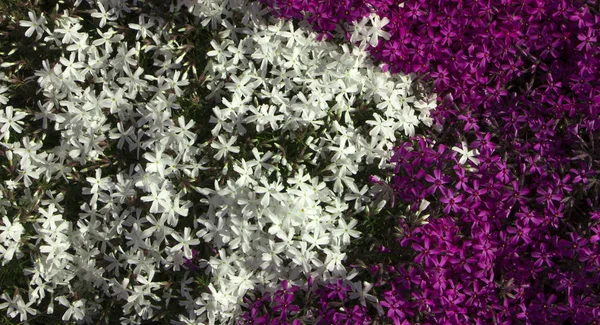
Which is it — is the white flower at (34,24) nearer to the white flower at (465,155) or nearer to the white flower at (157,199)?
the white flower at (157,199)

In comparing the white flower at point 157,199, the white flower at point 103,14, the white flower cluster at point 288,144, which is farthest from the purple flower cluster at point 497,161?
the white flower at point 157,199

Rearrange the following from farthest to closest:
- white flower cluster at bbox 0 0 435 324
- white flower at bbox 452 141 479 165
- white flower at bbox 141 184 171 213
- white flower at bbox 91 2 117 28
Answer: white flower at bbox 91 2 117 28 < white flower at bbox 452 141 479 165 < white flower cluster at bbox 0 0 435 324 < white flower at bbox 141 184 171 213

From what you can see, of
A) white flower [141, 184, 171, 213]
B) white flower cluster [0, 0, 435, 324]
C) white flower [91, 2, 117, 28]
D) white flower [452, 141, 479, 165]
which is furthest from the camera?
white flower [91, 2, 117, 28]

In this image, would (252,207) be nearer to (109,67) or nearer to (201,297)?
(201,297)

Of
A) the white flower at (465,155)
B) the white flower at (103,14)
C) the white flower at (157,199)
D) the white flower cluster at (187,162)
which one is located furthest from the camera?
the white flower at (103,14)

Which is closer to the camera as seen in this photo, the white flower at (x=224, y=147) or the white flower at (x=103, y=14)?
the white flower at (x=224, y=147)

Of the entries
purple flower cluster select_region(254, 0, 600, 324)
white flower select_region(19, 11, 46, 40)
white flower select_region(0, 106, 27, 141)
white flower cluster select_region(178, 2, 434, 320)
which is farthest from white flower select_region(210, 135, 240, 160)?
white flower select_region(19, 11, 46, 40)

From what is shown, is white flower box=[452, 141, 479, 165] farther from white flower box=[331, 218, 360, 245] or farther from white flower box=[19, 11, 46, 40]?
white flower box=[19, 11, 46, 40]
